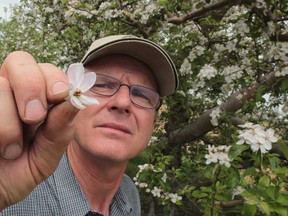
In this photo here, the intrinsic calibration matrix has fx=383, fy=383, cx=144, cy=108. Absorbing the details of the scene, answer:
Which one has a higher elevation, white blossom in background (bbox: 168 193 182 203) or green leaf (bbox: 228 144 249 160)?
green leaf (bbox: 228 144 249 160)

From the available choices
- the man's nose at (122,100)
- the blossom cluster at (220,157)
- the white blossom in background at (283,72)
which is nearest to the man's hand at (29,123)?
the man's nose at (122,100)

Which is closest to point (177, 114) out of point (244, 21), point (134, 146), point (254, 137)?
point (244, 21)

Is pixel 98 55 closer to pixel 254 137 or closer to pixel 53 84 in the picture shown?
pixel 254 137

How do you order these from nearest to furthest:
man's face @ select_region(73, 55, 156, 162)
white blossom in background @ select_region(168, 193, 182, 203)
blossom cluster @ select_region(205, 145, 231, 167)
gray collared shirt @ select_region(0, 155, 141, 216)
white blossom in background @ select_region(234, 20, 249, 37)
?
gray collared shirt @ select_region(0, 155, 141, 216) → man's face @ select_region(73, 55, 156, 162) → blossom cluster @ select_region(205, 145, 231, 167) → white blossom in background @ select_region(234, 20, 249, 37) → white blossom in background @ select_region(168, 193, 182, 203)

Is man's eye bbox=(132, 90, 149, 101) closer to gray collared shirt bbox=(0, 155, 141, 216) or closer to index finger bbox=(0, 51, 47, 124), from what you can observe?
gray collared shirt bbox=(0, 155, 141, 216)

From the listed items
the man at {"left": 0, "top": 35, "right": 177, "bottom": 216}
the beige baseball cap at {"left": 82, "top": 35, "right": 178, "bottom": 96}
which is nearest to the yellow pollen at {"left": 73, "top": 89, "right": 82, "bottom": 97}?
the man at {"left": 0, "top": 35, "right": 177, "bottom": 216}

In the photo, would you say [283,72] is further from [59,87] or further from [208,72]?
[59,87]

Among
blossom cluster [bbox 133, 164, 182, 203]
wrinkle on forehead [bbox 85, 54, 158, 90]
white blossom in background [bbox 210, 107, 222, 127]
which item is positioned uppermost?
wrinkle on forehead [bbox 85, 54, 158, 90]
